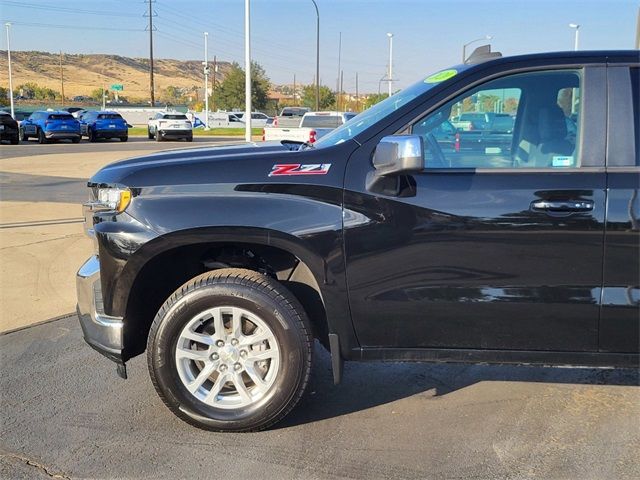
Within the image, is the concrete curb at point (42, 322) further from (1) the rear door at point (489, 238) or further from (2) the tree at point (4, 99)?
(2) the tree at point (4, 99)

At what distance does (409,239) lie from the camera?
310 centimetres

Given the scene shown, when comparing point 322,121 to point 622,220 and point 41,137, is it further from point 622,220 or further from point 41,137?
point 41,137

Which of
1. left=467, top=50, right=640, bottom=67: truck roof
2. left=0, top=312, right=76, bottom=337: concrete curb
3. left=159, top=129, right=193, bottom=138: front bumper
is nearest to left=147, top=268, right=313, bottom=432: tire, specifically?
left=467, top=50, right=640, bottom=67: truck roof

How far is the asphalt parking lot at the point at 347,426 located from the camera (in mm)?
3047

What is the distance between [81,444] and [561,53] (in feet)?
10.6

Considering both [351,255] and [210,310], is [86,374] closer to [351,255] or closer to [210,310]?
[210,310]

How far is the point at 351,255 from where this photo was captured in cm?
313

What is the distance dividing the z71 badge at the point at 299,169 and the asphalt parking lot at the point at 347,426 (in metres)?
1.41

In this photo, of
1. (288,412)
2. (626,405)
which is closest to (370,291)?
(288,412)

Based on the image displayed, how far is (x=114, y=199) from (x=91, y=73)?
6290 inches

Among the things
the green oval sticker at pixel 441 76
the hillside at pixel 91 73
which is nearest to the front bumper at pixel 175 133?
the green oval sticker at pixel 441 76

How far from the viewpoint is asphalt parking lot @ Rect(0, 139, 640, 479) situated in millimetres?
3047

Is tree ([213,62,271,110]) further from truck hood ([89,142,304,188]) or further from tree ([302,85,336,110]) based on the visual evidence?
truck hood ([89,142,304,188])

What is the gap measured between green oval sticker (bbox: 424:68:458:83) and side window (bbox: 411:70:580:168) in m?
0.18
